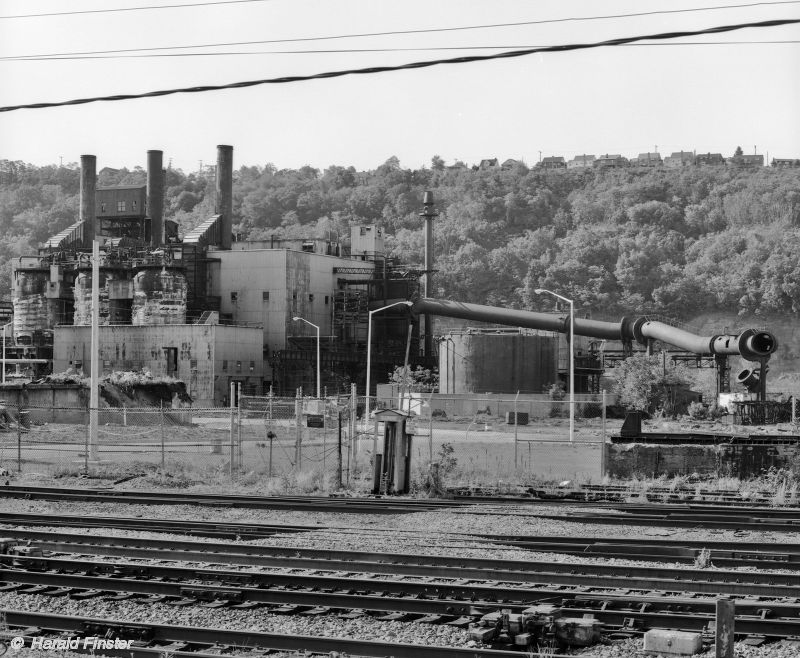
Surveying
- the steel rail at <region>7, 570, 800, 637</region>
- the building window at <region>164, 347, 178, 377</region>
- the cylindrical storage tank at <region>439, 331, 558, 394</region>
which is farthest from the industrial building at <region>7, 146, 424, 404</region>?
the steel rail at <region>7, 570, 800, 637</region>

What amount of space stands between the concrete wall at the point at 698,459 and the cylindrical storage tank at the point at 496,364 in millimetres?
51438

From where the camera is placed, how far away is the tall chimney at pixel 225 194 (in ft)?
334

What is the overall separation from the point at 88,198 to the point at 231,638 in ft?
325

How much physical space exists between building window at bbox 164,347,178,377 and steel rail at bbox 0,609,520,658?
6933 cm

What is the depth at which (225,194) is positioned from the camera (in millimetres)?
102875

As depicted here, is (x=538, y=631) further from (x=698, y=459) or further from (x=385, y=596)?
(x=698, y=459)

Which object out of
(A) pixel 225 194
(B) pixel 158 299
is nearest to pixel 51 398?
(B) pixel 158 299

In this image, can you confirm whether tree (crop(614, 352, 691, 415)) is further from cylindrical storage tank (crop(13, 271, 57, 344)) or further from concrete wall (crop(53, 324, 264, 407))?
cylindrical storage tank (crop(13, 271, 57, 344))

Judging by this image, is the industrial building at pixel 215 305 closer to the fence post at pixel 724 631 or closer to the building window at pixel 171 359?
the building window at pixel 171 359

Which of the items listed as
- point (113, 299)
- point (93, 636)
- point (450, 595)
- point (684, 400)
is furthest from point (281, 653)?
point (113, 299)

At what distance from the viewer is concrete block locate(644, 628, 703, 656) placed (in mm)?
9883

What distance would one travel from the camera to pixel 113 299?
88.8m

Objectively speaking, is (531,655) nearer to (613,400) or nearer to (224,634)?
(224,634)

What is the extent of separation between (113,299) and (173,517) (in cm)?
7075
